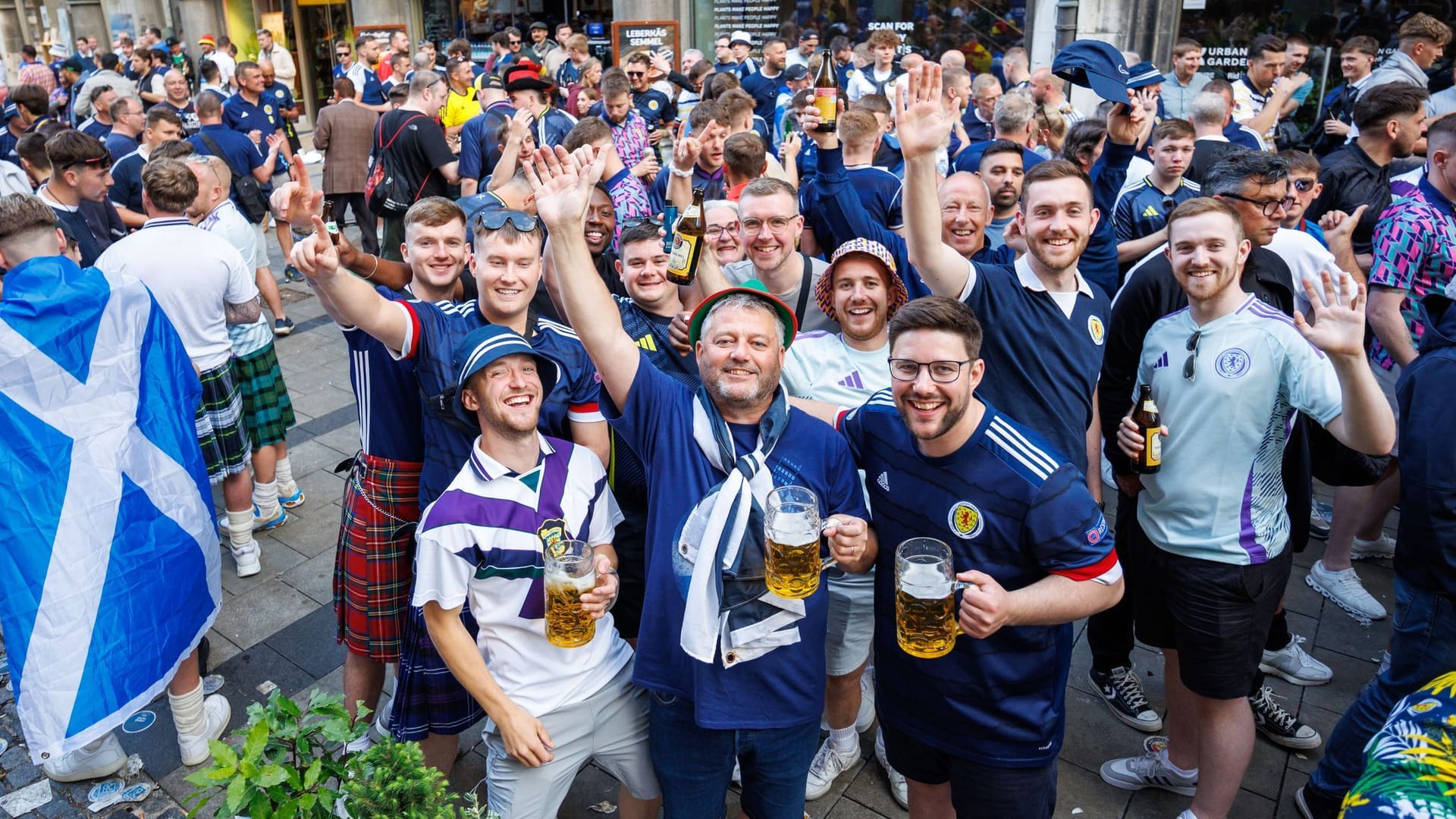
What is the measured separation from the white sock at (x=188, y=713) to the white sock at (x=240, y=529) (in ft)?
4.74

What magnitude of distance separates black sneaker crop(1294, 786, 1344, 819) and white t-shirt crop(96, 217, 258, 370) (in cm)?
523

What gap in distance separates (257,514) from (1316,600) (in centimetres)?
596

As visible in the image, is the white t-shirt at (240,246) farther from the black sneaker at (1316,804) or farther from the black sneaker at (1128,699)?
the black sneaker at (1316,804)

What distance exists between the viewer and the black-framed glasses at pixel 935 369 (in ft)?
8.45

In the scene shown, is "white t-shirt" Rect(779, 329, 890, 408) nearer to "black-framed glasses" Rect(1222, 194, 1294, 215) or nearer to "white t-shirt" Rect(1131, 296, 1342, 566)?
"white t-shirt" Rect(1131, 296, 1342, 566)

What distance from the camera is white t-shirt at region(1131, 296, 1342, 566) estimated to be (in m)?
3.22

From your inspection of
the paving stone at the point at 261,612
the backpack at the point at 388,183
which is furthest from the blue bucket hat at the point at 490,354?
the backpack at the point at 388,183

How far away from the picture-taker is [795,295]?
4145 millimetres

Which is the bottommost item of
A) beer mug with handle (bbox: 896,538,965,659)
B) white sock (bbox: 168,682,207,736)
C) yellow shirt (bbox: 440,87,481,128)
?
white sock (bbox: 168,682,207,736)

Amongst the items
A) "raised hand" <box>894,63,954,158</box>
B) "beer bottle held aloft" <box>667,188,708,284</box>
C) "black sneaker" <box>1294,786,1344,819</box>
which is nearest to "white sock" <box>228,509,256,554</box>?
"beer bottle held aloft" <box>667,188,708,284</box>

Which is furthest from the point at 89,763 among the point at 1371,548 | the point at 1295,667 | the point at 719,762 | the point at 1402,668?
the point at 1371,548

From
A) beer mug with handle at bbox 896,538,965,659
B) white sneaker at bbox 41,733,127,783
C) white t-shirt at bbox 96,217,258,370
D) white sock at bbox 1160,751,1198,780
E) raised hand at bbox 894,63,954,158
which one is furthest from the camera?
white t-shirt at bbox 96,217,258,370

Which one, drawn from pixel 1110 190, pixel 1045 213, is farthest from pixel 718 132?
pixel 1045 213

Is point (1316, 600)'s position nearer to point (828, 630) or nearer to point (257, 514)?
point (828, 630)
